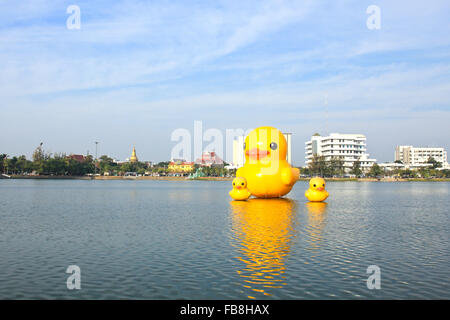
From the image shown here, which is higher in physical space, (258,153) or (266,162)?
(258,153)

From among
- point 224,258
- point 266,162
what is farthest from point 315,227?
point 266,162

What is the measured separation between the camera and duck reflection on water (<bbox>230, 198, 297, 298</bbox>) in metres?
10.6

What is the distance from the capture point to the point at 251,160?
32812mm

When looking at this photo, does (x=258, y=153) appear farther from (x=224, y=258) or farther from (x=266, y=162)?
(x=224, y=258)

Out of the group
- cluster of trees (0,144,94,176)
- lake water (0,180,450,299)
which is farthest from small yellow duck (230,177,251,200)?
cluster of trees (0,144,94,176)

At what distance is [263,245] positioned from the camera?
48.5 feet

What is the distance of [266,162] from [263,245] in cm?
1781

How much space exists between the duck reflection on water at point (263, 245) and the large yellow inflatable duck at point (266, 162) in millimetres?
7193

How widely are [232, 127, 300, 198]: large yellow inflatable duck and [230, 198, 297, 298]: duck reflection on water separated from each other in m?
7.19

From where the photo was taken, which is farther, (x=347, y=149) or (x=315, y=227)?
(x=347, y=149)

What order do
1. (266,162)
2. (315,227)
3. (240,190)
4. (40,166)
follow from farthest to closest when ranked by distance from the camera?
→ 1. (40,166)
2. (240,190)
3. (266,162)
4. (315,227)

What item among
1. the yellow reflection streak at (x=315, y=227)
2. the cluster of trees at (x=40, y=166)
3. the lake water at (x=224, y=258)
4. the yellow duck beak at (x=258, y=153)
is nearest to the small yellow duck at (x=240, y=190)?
the yellow duck beak at (x=258, y=153)
